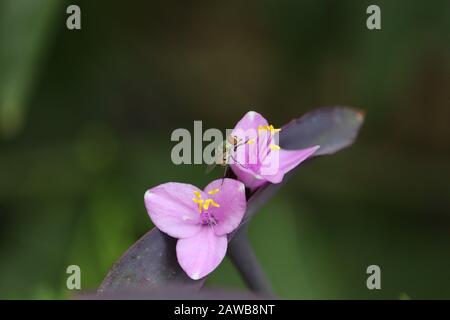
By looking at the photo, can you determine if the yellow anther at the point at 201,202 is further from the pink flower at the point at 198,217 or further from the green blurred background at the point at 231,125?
the green blurred background at the point at 231,125

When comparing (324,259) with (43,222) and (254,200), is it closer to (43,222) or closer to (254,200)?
(43,222)

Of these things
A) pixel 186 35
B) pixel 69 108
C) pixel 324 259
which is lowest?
pixel 324 259

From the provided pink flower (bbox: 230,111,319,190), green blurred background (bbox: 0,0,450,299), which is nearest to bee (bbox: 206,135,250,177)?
pink flower (bbox: 230,111,319,190)

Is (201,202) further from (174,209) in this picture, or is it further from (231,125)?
(231,125)

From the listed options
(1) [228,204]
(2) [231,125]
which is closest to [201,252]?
(1) [228,204]

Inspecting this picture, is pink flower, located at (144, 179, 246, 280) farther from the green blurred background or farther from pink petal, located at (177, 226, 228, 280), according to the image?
the green blurred background

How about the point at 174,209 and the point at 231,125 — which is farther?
the point at 231,125
